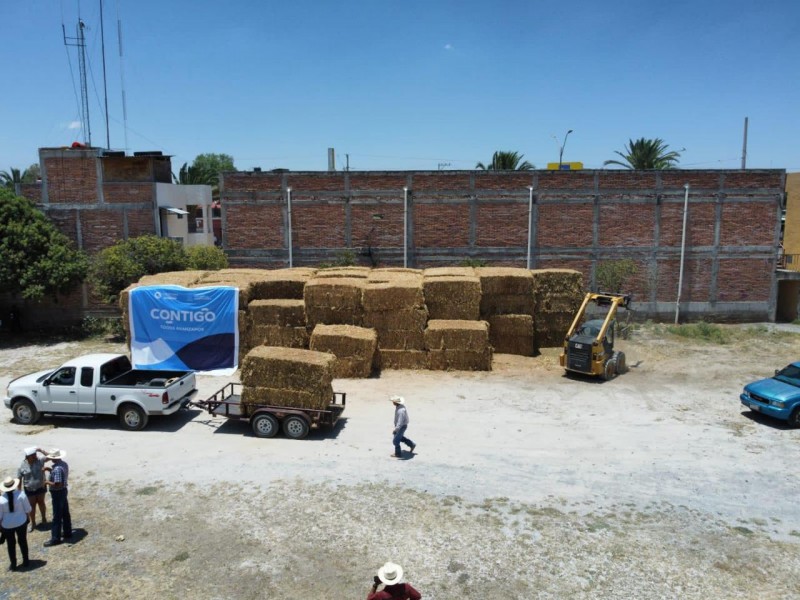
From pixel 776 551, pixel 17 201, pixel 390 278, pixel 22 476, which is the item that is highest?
pixel 17 201

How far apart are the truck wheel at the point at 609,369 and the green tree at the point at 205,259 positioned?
1886 cm

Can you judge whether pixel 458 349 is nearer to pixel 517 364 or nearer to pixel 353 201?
pixel 517 364

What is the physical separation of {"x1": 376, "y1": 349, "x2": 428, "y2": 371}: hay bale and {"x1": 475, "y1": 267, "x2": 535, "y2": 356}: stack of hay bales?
11.5ft

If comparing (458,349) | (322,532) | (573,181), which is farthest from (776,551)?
(573,181)

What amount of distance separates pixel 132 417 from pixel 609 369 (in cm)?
1527

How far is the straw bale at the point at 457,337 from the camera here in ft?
69.4

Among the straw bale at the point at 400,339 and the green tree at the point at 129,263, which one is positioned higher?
the green tree at the point at 129,263

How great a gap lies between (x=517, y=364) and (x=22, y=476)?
1650 cm

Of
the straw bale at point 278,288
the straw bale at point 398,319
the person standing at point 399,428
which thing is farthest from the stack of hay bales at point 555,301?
the person standing at point 399,428

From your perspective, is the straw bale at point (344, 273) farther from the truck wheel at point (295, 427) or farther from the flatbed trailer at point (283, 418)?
the truck wheel at point (295, 427)

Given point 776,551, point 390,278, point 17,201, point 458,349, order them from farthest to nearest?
Result: point 17,201 < point 390,278 < point 458,349 < point 776,551

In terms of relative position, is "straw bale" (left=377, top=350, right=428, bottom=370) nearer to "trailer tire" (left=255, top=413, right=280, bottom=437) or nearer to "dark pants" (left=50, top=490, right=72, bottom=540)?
"trailer tire" (left=255, top=413, right=280, bottom=437)

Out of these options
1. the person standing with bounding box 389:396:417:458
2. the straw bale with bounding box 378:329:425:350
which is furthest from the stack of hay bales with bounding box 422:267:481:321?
the person standing with bounding box 389:396:417:458

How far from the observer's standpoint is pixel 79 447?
14.2m
